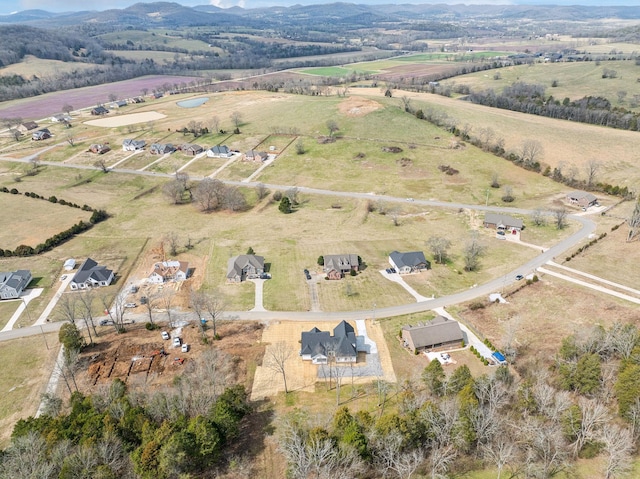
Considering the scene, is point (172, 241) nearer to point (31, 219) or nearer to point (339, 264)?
point (339, 264)

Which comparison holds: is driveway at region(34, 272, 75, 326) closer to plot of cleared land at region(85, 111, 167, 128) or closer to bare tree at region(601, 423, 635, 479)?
bare tree at region(601, 423, 635, 479)

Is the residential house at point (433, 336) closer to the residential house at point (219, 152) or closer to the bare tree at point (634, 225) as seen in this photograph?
the bare tree at point (634, 225)

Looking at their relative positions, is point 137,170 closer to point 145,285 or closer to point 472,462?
point 145,285

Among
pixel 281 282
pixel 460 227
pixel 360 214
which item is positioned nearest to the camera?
pixel 281 282

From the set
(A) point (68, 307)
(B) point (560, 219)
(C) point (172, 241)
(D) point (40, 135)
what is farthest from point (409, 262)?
(D) point (40, 135)

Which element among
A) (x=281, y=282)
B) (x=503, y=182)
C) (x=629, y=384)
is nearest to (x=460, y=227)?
(x=503, y=182)

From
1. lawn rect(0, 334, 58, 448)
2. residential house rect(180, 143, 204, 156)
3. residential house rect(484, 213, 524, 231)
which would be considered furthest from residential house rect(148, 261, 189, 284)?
residential house rect(180, 143, 204, 156)
